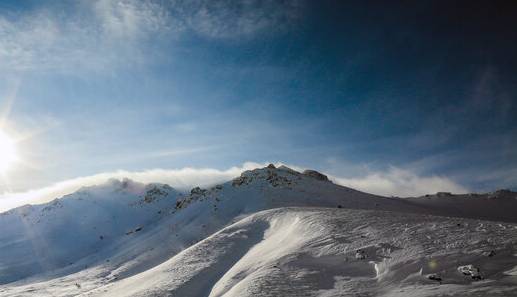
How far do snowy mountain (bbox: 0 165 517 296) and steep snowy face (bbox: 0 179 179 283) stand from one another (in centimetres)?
28

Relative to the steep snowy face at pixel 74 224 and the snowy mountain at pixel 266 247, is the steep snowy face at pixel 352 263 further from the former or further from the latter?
the steep snowy face at pixel 74 224

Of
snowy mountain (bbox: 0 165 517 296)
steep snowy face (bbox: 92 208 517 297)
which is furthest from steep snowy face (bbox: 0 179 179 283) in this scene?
steep snowy face (bbox: 92 208 517 297)

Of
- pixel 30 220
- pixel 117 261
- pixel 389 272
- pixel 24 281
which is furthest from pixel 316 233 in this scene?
pixel 30 220

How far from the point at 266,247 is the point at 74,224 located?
4244cm

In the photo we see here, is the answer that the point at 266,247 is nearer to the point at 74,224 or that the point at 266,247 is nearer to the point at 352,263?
the point at 352,263

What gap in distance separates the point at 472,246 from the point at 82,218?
53111 millimetres

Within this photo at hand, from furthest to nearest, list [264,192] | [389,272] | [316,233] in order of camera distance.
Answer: [264,192], [316,233], [389,272]

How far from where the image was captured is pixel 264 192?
119ft

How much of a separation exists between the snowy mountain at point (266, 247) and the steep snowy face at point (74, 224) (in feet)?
0.93

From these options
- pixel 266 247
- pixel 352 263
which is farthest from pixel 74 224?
pixel 352 263

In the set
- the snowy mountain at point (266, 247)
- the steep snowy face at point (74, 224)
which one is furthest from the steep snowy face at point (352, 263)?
the steep snowy face at point (74, 224)

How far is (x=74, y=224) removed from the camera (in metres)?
49.8

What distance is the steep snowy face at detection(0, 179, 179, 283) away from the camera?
127ft

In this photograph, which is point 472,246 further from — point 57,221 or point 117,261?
point 57,221
